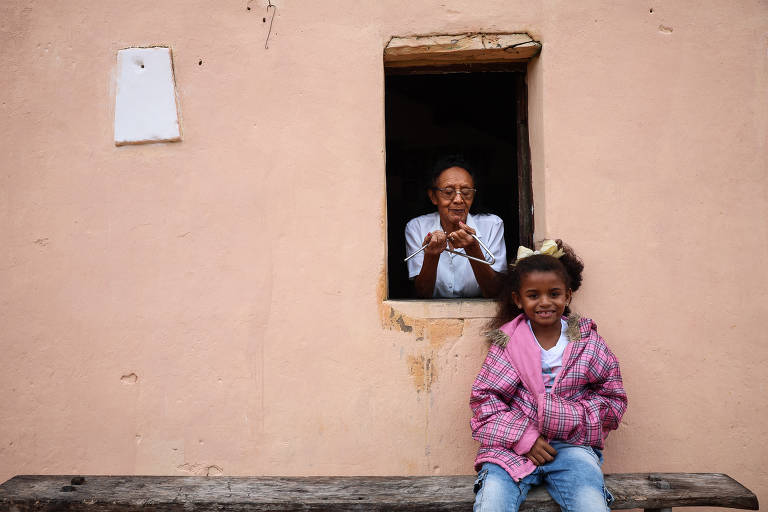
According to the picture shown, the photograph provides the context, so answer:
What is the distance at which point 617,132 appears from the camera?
261cm

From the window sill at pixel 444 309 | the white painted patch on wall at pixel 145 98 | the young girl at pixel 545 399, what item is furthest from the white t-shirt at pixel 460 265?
the white painted patch on wall at pixel 145 98

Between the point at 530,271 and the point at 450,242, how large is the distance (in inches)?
16.4

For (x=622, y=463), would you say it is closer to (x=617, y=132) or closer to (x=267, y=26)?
(x=617, y=132)

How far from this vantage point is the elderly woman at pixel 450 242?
2707mm

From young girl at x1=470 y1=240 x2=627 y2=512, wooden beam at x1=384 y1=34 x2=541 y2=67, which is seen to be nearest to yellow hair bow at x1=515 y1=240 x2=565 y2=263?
young girl at x1=470 y1=240 x2=627 y2=512

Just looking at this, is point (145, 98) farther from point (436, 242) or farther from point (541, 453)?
point (541, 453)

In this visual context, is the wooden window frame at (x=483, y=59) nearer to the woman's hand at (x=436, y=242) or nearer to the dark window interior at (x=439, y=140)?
the woman's hand at (x=436, y=242)

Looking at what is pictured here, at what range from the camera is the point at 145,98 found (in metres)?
2.69

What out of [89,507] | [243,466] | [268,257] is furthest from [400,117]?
[89,507]

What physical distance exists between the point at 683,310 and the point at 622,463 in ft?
2.39

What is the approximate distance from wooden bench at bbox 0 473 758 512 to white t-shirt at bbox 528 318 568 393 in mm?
408

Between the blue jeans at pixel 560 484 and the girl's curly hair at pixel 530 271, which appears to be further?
the girl's curly hair at pixel 530 271

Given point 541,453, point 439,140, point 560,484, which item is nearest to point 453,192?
point 541,453

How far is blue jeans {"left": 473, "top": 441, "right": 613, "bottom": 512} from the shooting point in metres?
2.06
